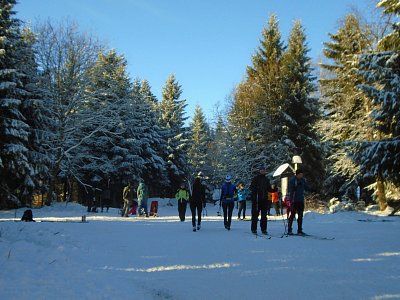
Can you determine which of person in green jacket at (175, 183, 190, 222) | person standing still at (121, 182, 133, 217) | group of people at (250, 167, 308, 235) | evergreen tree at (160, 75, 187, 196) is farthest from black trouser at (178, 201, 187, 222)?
evergreen tree at (160, 75, 187, 196)

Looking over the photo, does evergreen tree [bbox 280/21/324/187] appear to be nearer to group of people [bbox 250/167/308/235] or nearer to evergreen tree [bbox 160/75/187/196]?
evergreen tree [bbox 160/75/187/196]

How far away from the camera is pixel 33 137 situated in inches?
1101

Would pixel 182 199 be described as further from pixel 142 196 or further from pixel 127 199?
pixel 127 199

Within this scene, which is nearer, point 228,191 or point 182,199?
point 228,191

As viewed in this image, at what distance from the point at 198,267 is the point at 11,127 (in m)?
21.0

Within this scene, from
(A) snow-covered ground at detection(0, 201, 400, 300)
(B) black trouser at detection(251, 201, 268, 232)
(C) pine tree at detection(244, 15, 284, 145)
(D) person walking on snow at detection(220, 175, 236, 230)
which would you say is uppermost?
(C) pine tree at detection(244, 15, 284, 145)

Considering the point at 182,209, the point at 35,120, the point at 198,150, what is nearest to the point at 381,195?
the point at 182,209

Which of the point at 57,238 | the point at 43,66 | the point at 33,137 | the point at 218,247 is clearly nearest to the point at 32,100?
the point at 33,137

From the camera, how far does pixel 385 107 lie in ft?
60.3

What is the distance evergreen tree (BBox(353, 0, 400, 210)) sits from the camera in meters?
18.0

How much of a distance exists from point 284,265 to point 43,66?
1124 inches

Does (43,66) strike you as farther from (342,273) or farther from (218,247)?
(342,273)

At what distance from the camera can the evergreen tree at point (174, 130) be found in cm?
5478

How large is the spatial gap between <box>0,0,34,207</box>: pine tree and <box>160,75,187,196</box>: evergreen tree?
2861cm
